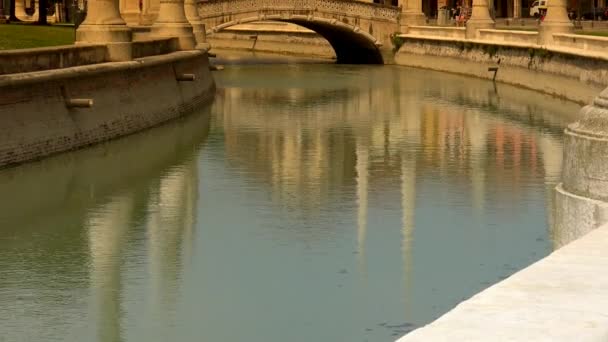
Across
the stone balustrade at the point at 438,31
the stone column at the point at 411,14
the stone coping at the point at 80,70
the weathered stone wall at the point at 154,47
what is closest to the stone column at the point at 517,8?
the stone column at the point at 411,14

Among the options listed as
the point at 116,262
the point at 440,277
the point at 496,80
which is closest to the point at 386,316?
the point at 440,277

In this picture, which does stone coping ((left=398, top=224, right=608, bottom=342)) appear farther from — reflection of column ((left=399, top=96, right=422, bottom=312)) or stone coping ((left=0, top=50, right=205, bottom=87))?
stone coping ((left=0, top=50, right=205, bottom=87))

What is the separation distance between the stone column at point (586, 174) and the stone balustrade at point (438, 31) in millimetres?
48279

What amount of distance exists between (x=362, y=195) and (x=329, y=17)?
141 ft

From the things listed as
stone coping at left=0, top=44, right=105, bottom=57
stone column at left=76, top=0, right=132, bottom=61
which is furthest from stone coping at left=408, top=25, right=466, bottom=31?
stone coping at left=0, top=44, right=105, bottom=57

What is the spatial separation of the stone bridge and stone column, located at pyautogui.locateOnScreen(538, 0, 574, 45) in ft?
63.0

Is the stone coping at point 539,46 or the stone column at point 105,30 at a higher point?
the stone column at point 105,30

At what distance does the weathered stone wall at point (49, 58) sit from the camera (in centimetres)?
2462

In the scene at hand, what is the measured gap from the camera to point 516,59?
48.8 metres

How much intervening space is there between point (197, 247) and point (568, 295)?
11.4m

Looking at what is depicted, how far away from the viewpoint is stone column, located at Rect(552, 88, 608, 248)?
8.43 metres

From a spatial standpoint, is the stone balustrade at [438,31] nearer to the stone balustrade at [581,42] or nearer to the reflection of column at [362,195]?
the stone balustrade at [581,42]

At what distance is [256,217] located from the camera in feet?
65.7

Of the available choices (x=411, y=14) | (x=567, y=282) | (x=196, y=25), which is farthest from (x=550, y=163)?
(x=411, y=14)
